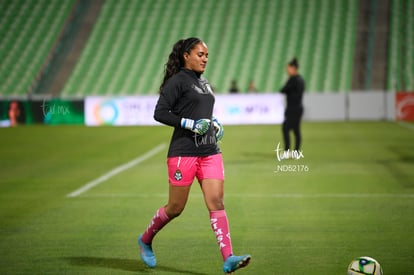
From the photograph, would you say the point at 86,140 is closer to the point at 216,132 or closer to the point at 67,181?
the point at 67,181

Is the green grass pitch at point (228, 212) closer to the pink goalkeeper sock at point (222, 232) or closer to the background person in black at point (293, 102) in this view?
the pink goalkeeper sock at point (222, 232)

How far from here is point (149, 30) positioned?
4303cm

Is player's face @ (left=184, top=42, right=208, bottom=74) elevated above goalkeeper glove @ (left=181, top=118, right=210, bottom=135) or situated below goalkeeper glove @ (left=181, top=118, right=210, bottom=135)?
above

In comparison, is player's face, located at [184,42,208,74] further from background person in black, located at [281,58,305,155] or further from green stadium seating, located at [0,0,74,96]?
green stadium seating, located at [0,0,74,96]

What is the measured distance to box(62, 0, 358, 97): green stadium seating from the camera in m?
39.2

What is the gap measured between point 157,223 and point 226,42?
35.1 m

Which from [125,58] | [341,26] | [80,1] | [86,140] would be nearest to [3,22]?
[80,1]

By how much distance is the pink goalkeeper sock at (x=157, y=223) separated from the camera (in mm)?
7191

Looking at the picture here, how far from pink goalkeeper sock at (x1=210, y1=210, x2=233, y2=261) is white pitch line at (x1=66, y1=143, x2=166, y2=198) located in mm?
A: 6084

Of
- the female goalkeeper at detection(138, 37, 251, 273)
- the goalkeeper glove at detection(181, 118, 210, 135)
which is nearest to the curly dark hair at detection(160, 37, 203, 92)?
the female goalkeeper at detection(138, 37, 251, 273)

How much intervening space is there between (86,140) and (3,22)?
21.6m

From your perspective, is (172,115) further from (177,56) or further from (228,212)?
(228,212)

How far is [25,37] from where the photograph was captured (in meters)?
42.2

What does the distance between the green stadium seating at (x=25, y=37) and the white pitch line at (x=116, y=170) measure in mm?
19161
